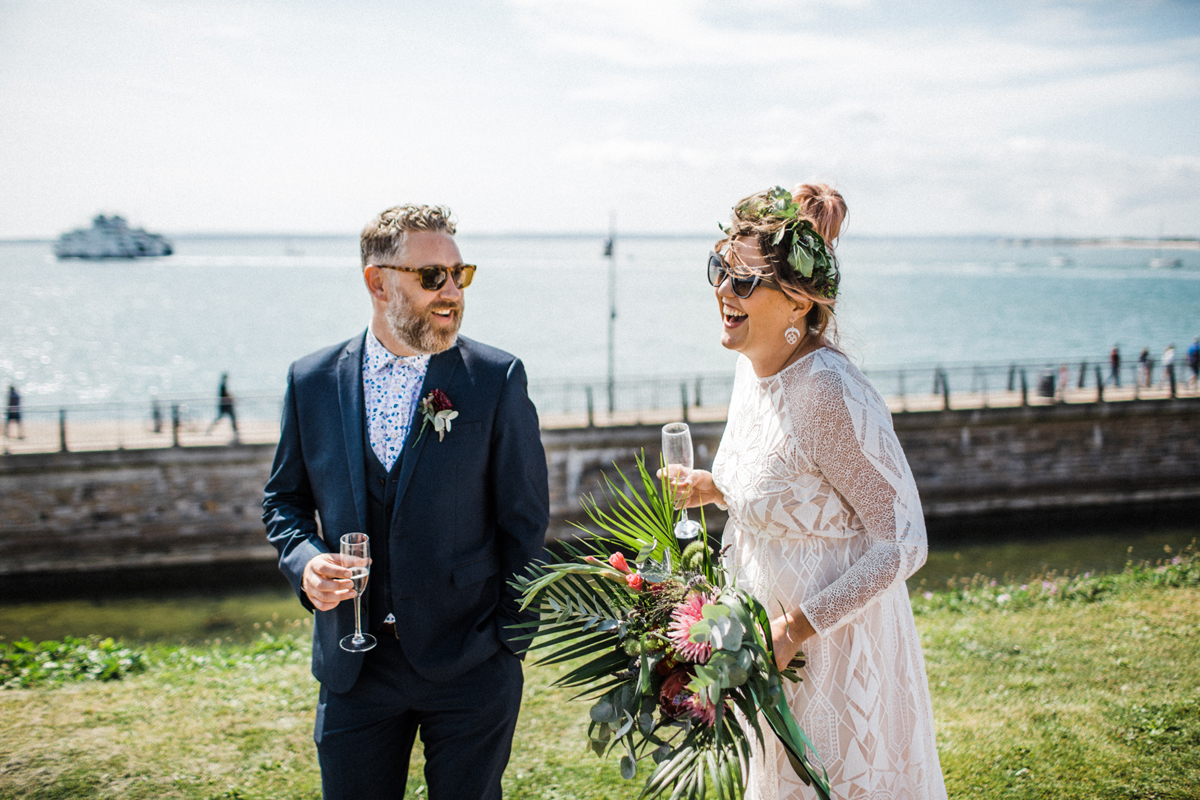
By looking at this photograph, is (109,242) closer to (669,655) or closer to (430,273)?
(430,273)

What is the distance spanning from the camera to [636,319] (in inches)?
2980

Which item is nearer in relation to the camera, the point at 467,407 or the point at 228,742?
the point at 467,407

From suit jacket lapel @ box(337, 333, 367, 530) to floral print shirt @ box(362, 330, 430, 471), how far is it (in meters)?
0.05

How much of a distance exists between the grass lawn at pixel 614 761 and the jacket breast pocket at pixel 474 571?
2051 mm

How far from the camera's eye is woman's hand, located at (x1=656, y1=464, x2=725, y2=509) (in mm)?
2701

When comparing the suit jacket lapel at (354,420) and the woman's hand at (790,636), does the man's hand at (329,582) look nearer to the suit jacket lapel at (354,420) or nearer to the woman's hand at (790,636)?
the suit jacket lapel at (354,420)

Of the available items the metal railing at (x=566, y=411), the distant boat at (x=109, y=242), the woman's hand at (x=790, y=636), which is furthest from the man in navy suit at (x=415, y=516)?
the distant boat at (x=109, y=242)

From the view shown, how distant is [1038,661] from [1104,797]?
8.07 feet

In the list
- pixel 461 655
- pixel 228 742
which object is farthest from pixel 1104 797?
pixel 228 742

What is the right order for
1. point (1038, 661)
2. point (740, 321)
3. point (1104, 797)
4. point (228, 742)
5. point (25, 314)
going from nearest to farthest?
point (740, 321), point (1104, 797), point (228, 742), point (1038, 661), point (25, 314)

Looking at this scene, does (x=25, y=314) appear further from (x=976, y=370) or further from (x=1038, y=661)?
(x=1038, y=661)

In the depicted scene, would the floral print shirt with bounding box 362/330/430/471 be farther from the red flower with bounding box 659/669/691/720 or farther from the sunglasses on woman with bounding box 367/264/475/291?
the red flower with bounding box 659/669/691/720

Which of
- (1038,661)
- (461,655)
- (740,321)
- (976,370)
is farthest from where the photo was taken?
(976,370)

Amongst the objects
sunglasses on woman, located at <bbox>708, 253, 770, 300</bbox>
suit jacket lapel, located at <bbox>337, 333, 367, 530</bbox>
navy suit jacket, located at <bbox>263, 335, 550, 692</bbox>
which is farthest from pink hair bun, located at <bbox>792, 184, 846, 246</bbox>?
suit jacket lapel, located at <bbox>337, 333, 367, 530</bbox>
